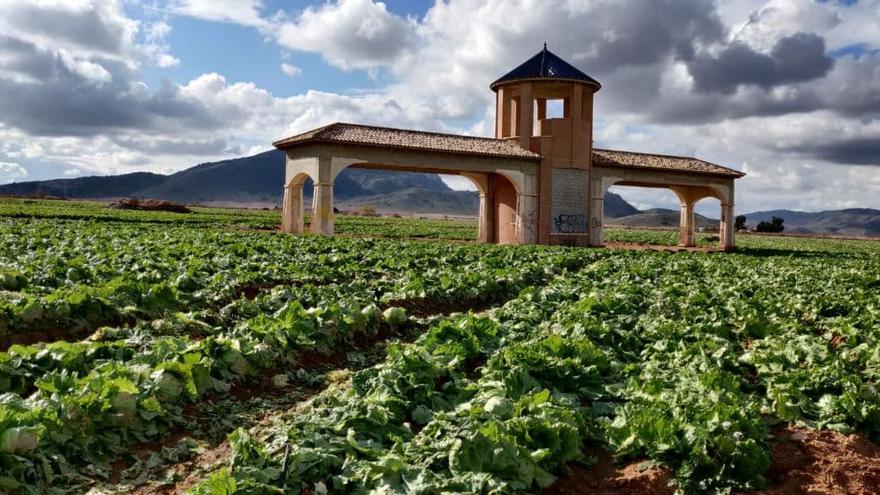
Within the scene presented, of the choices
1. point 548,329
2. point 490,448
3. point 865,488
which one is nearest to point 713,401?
point 865,488

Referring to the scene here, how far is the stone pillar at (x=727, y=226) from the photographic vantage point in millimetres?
45050

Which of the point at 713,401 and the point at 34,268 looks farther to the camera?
the point at 34,268

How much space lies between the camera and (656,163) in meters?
44.1

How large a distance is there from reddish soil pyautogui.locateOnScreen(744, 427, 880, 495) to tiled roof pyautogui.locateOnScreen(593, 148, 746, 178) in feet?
117

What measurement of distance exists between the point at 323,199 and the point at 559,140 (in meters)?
14.2

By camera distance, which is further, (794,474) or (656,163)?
(656,163)

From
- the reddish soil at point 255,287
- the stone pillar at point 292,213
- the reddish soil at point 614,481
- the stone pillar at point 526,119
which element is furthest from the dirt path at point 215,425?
the stone pillar at point 526,119

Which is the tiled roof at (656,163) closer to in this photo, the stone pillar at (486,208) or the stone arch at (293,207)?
the stone pillar at (486,208)

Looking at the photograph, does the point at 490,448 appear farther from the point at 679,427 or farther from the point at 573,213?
the point at 573,213

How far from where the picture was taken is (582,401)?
746cm

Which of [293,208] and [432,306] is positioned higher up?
[293,208]

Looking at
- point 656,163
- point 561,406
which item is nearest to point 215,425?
point 561,406

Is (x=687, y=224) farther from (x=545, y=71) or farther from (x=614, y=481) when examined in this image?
(x=614, y=481)

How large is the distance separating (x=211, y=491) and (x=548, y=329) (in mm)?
6566
